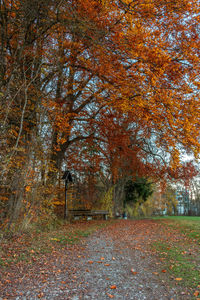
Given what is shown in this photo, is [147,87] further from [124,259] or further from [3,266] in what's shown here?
[3,266]

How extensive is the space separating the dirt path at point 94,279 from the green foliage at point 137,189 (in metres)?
14.4

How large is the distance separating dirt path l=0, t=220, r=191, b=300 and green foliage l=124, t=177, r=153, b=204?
14.4 metres

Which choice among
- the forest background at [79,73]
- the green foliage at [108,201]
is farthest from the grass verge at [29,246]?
the green foliage at [108,201]

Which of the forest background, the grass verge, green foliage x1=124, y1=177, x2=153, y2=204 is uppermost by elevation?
the forest background

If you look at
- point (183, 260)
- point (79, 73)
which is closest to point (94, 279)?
point (183, 260)

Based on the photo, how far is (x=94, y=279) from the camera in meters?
4.08

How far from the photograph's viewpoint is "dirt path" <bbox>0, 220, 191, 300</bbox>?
3.46 m

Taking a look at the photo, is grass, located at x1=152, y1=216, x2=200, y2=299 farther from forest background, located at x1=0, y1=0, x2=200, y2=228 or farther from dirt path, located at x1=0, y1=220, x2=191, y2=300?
forest background, located at x1=0, y1=0, x2=200, y2=228

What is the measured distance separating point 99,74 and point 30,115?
3080 mm

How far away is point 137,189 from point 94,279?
54.9 ft

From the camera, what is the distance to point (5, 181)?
21.1ft

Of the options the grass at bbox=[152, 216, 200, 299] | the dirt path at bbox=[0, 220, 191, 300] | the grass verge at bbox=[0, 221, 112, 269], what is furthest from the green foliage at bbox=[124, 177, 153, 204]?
the dirt path at bbox=[0, 220, 191, 300]

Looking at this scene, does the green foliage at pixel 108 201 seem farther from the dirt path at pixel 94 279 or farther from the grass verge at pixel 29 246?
the dirt path at pixel 94 279

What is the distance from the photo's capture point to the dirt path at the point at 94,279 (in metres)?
3.46
